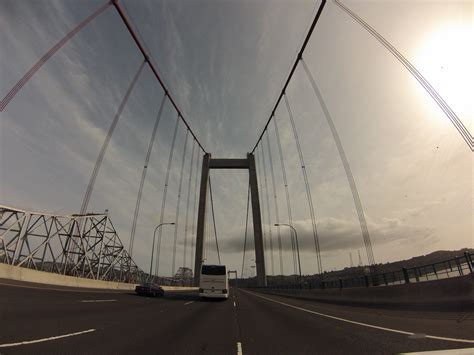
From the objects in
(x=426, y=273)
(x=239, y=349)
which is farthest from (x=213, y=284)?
(x=239, y=349)

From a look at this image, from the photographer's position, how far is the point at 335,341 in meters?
6.64

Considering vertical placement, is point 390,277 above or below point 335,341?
above

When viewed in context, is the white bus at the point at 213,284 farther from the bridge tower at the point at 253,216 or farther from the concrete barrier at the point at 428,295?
the bridge tower at the point at 253,216

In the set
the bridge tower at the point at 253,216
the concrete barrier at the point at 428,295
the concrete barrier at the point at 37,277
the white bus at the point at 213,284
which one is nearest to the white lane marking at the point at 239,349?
the concrete barrier at the point at 428,295

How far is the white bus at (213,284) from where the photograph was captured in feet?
78.2

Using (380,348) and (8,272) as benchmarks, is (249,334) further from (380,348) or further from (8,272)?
(8,272)

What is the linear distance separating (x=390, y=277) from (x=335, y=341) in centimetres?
1202

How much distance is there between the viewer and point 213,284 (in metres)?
24.1

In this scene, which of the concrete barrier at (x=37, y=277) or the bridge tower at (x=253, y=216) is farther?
the bridge tower at (x=253, y=216)

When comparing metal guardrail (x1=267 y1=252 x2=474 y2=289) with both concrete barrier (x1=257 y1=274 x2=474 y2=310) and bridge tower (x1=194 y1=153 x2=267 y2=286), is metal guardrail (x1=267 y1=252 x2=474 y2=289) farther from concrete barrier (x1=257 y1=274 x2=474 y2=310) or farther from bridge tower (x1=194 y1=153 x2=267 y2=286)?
bridge tower (x1=194 y1=153 x2=267 y2=286)

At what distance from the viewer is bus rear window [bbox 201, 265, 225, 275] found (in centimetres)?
2436

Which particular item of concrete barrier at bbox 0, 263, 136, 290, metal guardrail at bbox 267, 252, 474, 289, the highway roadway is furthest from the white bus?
the highway roadway

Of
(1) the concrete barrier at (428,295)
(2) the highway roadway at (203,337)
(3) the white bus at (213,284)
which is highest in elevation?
(3) the white bus at (213,284)

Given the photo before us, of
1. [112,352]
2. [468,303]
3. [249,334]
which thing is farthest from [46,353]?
[468,303]
